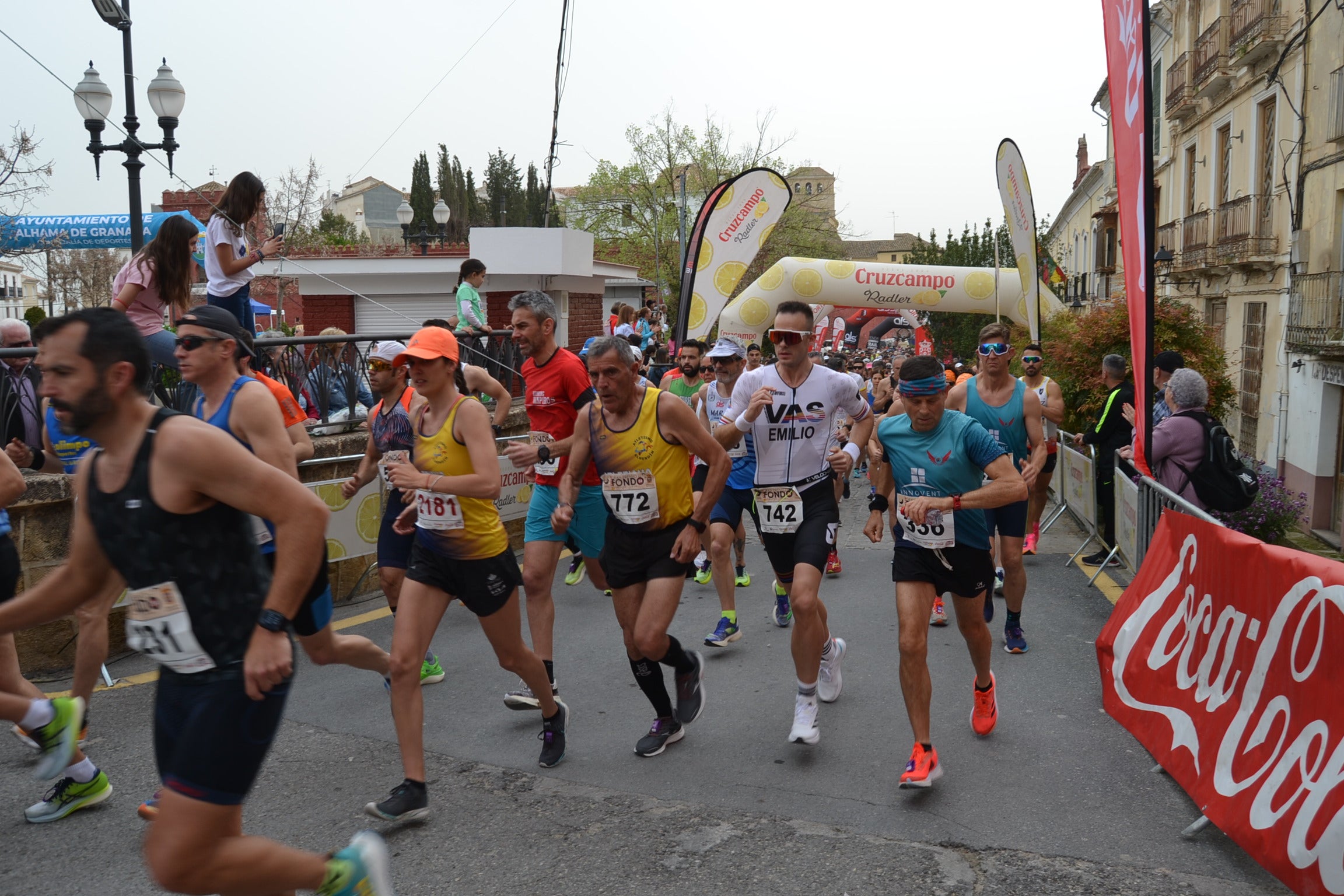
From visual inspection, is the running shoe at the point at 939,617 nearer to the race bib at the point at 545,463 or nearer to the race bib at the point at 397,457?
the race bib at the point at 545,463

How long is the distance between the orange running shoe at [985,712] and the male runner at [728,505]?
4.62 feet

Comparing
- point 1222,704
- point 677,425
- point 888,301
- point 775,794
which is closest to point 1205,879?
point 1222,704

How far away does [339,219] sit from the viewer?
51.2 metres

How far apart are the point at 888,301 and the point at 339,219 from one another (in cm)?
3754

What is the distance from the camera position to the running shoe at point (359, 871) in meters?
2.95

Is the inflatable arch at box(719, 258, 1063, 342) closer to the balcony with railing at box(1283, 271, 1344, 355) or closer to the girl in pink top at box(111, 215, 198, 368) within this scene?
the balcony with railing at box(1283, 271, 1344, 355)

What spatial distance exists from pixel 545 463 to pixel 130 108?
351 inches

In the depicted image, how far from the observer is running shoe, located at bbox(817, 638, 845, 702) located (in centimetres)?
558

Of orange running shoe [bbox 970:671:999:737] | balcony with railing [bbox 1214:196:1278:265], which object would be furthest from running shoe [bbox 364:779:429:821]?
balcony with railing [bbox 1214:196:1278:265]

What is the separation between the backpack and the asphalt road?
121 cm

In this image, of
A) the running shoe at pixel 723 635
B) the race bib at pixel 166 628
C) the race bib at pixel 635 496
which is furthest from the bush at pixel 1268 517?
the race bib at pixel 166 628

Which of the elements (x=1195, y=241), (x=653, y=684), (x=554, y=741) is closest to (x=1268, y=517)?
(x=653, y=684)

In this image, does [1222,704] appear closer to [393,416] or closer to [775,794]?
[775,794]

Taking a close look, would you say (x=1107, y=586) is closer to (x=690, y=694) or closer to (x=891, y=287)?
(x=690, y=694)
